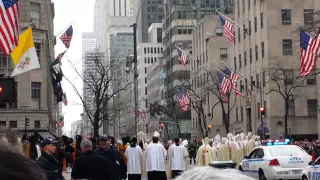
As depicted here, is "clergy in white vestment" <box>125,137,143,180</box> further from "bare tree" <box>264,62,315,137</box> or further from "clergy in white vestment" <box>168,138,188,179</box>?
"bare tree" <box>264,62,315,137</box>

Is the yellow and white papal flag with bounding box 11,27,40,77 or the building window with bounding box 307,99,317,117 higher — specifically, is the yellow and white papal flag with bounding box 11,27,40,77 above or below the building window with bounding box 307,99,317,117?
above

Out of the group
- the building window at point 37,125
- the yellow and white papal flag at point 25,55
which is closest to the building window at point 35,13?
the building window at point 37,125

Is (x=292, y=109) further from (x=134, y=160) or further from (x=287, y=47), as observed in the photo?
(x=134, y=160)

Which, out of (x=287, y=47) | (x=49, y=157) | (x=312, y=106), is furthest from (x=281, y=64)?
(x=49, y=157)

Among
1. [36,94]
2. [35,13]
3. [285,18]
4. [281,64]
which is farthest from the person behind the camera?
[285,18]

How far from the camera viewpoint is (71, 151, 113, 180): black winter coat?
9258mm

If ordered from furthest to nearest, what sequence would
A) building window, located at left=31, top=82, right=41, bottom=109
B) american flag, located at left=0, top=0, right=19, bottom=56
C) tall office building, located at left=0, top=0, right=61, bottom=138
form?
building window, located at left=31, top=82, right=41, bottom=109 → tall office building, located at left=0, top=0, right=61, bottom=138 → american flag, located at left=0, top=0, right=19, bottom=56

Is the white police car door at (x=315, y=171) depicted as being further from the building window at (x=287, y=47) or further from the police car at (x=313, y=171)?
the building window at (x=287, y=47)

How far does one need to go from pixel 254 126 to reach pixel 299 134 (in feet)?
16.5

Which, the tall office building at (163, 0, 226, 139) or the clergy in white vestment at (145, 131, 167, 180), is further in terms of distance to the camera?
the tall office building at (163, 0, 226, 139)

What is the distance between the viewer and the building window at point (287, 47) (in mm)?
63500

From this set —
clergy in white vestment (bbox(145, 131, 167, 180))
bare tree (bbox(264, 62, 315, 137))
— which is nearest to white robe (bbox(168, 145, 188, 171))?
clergy in white vestment (bbox(145, 131, 167, 180))

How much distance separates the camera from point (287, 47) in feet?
209

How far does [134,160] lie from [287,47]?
46820 millimetres
